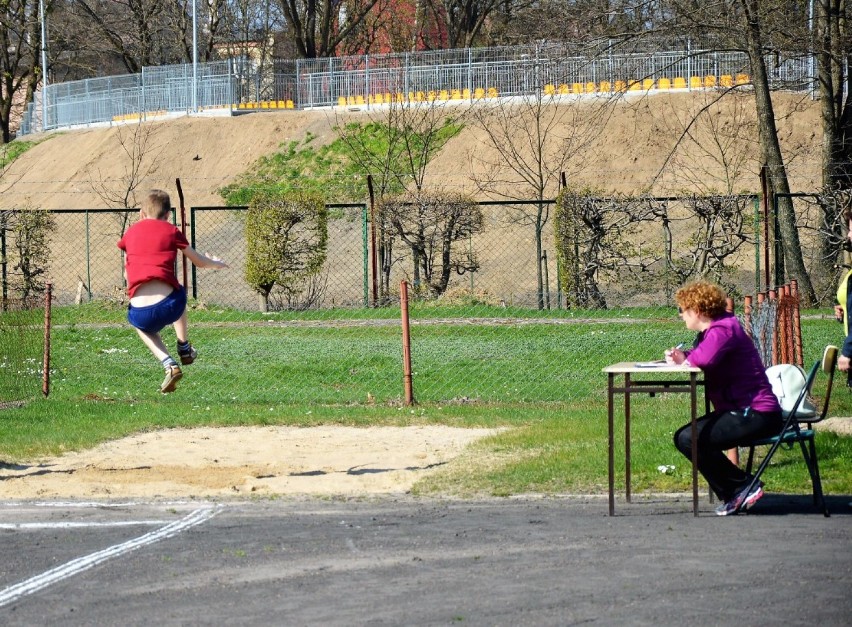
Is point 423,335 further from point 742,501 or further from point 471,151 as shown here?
point 471,151

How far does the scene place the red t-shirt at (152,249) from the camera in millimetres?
9336

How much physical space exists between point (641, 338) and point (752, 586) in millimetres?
12050

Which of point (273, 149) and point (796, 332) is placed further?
point (273, 149)

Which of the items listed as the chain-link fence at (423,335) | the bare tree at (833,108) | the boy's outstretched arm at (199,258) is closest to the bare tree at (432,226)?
the chain-link fence at (423,335)

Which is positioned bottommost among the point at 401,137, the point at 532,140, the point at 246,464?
the point at 246,464

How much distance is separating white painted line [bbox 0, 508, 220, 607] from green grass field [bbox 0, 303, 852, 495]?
182 centimetres

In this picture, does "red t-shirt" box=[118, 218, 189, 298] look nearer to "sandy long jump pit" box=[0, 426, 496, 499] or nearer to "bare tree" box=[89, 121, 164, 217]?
"sandy long jump pit" box=[0, 426, 496, 499]

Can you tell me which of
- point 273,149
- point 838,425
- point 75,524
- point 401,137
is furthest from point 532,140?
point 75,524

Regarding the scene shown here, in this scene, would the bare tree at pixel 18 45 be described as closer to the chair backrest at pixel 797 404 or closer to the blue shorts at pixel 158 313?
the blue shorts at pixel 158 313

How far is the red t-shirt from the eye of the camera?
9.34 meters

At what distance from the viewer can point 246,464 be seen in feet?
33.9

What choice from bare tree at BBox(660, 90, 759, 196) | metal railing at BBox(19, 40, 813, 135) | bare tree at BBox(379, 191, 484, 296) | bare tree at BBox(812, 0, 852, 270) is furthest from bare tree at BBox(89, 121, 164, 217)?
bare tree at BBox(812, 0, 852, 270)

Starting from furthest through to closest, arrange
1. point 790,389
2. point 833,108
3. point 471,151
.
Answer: point 471,151 → point 833,108 → point 790,389

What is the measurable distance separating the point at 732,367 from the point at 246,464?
4.47 m
